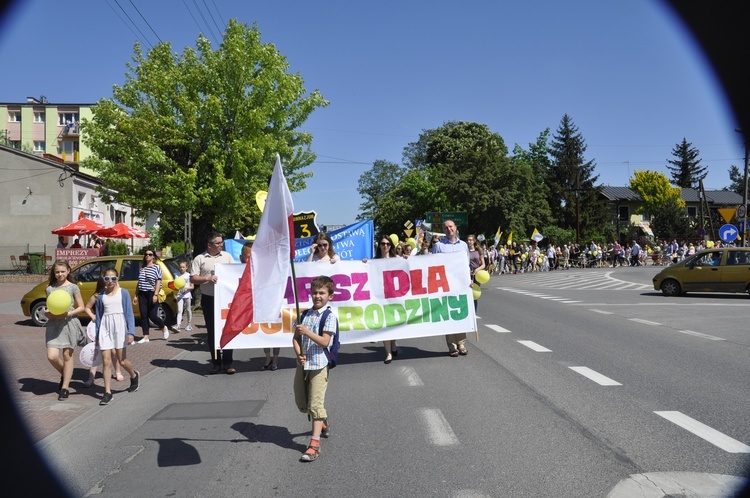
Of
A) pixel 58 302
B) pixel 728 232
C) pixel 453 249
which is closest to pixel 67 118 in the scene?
pixel 728 232

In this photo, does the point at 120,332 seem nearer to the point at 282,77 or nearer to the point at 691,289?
the point at 282,77

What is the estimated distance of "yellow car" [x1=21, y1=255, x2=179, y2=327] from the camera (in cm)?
1416

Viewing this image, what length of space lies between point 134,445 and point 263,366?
379cm

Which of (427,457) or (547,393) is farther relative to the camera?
(547,393)

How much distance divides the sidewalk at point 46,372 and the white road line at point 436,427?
342cm

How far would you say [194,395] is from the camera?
744 cm

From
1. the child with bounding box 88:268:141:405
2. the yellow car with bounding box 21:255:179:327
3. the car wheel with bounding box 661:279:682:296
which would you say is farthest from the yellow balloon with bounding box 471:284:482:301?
the car wheel with bounding box 661:279:682:296

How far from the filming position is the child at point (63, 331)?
7.29 metres

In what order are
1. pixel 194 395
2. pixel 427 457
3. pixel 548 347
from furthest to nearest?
pixel 548 347 < pixel 194 395 < pixel 427 457

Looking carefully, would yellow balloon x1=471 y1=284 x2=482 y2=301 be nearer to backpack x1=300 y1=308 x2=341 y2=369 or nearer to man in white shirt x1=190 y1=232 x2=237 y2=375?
man in white shirt x1=190 y1=232 x2=237 y2=375

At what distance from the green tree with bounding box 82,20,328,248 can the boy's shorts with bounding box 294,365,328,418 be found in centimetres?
1355

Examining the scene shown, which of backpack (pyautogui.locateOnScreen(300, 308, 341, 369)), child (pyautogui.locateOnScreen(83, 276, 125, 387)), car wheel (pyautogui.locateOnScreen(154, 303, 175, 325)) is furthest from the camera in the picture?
car wheel (pyautogui.locateOnScreen(154, 303, 175, 325))

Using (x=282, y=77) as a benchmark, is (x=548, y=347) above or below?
below

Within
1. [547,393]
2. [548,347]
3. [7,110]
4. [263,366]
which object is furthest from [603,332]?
[7,110]
